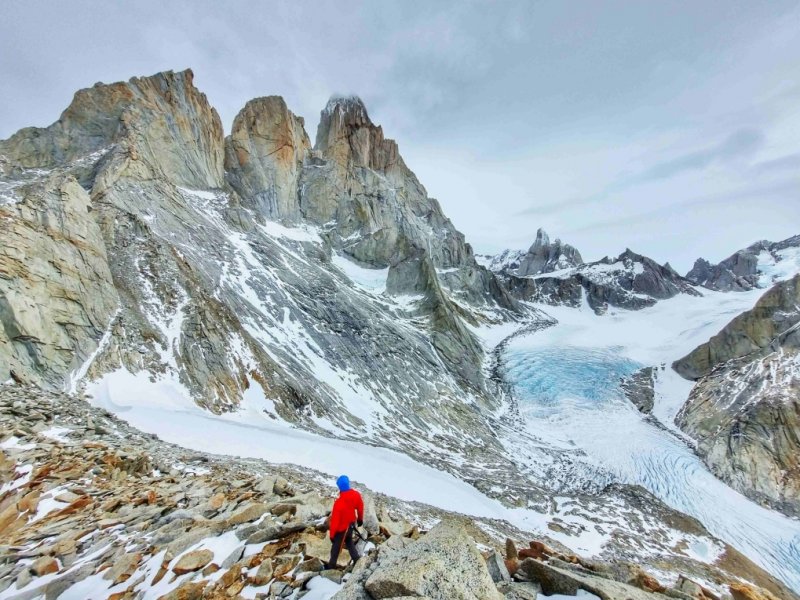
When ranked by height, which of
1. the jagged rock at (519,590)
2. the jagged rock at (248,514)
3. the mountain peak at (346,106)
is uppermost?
the mountain peak at (346,106)

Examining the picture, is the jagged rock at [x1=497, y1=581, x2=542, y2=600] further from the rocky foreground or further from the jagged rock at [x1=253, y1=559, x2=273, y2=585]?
the jagged rock at [x1=253, y1=559, x2=273, y2=585]

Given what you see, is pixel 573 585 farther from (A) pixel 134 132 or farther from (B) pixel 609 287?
(B) pixel 609 287

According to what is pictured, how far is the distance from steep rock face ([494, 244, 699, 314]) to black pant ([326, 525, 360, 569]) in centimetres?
15672

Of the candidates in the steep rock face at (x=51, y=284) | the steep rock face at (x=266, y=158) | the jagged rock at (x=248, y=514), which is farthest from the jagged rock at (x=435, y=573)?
the steep rock face at (x=266, y=158)

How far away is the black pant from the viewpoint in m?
5.77

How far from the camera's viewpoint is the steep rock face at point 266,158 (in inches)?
3511

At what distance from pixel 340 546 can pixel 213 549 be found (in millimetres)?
2193

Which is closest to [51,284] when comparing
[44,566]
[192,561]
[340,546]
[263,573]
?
[44,566]

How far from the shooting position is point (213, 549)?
253 inches

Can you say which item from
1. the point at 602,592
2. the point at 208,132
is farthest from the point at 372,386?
the point at 208,132

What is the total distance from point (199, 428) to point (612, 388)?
6835cm

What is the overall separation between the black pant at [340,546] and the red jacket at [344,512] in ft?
0.22

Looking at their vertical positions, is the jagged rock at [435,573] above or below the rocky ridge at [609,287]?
below

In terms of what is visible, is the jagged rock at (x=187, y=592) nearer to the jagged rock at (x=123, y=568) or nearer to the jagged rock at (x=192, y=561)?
the jagged rock at (x=192, y=561)
